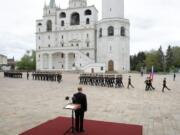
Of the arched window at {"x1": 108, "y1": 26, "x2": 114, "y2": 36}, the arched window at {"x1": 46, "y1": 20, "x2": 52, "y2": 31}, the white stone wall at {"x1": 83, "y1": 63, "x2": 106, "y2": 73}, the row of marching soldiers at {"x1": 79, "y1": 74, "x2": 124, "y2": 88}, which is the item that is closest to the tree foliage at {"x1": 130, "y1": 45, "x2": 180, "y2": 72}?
the arched window at {"x1": 108, "y1": 26, "x2": 114, "y2": 36}

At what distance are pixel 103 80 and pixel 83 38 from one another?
4680cm

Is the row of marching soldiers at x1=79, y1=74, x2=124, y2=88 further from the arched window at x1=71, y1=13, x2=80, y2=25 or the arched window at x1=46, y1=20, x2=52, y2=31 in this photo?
the arched window at x1=46, y1=20, x2=52, y2=31

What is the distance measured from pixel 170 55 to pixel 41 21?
44.9 m

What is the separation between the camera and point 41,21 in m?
78.6

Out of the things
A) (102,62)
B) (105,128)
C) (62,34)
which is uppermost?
(62,34)

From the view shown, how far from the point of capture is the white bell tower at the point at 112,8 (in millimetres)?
68125

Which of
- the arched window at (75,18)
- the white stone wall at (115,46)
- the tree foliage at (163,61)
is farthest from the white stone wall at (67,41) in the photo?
the tree foliage at (163,61)

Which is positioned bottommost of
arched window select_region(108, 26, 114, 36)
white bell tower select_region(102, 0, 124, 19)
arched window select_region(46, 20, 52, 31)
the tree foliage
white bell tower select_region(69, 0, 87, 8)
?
the tree foliage

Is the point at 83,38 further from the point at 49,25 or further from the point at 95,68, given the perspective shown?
the point at 49,25

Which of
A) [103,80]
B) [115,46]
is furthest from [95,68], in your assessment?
[103,80]

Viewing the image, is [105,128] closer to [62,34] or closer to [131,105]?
[131,105]

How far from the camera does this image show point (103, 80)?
26.6 metres

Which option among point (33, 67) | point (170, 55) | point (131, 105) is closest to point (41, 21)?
point (33, 67)

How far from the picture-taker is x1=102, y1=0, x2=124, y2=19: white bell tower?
6812cm
